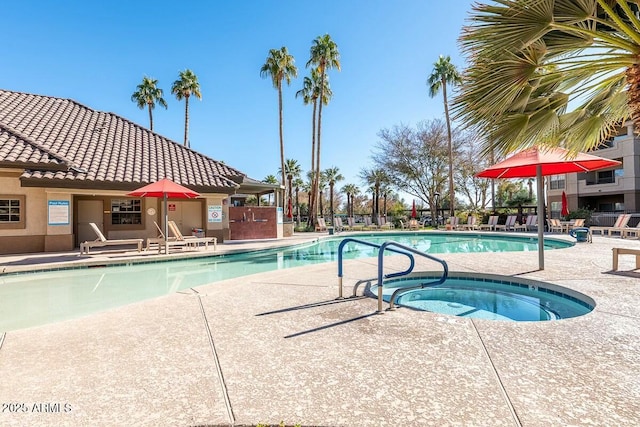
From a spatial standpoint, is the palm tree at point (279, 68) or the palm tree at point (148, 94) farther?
the palm tree at point (148, 94)

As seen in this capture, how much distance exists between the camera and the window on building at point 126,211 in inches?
562

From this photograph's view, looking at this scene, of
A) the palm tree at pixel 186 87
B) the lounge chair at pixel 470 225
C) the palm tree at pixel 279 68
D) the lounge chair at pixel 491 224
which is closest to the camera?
the lounge chair at pixel 491 224

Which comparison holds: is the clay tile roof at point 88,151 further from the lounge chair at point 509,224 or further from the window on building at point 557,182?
the window on building at point 557,182

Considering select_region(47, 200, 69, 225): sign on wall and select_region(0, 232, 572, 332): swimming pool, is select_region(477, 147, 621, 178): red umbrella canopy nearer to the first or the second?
select_region(0, 232, 572, 332): swimming pool

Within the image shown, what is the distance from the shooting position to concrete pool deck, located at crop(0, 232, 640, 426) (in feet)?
7.04

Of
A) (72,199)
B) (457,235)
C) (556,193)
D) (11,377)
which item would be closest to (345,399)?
(11,377)

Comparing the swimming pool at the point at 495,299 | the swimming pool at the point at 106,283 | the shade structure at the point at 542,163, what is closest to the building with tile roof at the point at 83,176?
the swimming pool at the point at 106,283

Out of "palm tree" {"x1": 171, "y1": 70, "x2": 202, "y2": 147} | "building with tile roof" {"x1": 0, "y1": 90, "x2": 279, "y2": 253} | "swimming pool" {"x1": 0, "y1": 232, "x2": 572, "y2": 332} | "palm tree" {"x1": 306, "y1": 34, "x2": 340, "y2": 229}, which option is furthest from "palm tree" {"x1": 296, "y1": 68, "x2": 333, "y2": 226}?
"swimming pool" {"x1": 0, "y1": 232, "x2": 572, "y2": 332}

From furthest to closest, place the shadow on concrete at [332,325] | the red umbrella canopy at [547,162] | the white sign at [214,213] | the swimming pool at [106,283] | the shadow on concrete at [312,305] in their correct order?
the white sign at [214,213]
the red umbrella canopy at [547,162]
the swimming pool at [106,283]
the shadow on concrete at [312,305]
the shadow on concrete at [332,325]

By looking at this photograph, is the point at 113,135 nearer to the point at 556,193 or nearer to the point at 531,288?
the point at 531,288

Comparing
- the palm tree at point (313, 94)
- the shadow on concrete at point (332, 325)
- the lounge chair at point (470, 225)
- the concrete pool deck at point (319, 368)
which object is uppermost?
the palm tree at point (313, 94)

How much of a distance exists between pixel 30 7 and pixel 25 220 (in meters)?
8.10

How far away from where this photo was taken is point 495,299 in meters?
6.00

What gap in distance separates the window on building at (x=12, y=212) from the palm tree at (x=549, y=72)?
47.8 ft
